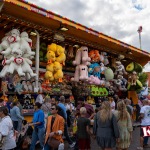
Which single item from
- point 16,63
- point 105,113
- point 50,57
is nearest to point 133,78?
point 50,57

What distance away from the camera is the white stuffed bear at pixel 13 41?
8.46 meters

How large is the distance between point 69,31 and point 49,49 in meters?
1.26

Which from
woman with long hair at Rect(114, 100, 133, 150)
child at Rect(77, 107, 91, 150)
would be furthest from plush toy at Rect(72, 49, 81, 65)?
woman with long hair at Rect(114, 100, 133, 150)

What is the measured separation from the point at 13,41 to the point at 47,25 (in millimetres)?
1757

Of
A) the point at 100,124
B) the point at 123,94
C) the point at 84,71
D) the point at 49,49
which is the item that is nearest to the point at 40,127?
the point at 100,124

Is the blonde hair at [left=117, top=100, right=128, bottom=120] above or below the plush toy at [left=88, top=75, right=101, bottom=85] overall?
below

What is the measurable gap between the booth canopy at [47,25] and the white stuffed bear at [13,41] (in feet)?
1.32

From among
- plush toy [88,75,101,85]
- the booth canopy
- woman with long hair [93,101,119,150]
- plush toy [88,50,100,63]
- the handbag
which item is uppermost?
the booth canopy

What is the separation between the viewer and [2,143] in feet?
16.3

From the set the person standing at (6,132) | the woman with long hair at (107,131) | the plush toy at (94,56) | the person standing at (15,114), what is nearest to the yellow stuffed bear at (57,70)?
the person standing at (15,114)

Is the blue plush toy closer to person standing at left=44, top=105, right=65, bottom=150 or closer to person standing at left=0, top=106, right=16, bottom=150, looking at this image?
person standing at left=44, top=105, right=65, bottom=150

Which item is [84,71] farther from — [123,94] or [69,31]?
[123,94]

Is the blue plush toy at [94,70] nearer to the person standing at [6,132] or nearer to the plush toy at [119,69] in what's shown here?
the plush toy at [119,69]

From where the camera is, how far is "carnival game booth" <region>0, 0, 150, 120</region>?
855 centimetres
